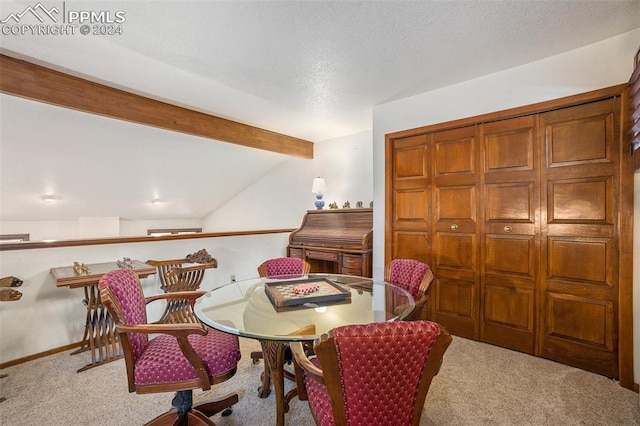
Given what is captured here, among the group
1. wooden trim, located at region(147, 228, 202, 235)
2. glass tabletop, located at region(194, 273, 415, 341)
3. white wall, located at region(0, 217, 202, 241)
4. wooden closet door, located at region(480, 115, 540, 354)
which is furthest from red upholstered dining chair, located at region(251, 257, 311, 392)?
wooden trim, located at region(147, 228, 202, 235)

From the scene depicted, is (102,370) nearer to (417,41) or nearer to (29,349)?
(29,349)

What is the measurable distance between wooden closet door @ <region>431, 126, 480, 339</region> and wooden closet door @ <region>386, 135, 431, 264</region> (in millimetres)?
101

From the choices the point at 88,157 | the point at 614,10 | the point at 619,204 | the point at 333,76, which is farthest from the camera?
the point at 88,157

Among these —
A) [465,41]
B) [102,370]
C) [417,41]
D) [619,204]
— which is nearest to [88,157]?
[102,370]

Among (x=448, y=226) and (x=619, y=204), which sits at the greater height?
(x=619, y=204)

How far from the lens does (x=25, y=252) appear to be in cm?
244

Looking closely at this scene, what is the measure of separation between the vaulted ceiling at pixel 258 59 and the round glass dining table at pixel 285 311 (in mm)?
1857

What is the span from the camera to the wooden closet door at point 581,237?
218 cm

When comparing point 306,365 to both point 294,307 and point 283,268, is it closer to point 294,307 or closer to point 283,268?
point 294,307

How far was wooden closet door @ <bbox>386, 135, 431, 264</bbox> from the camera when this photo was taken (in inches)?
124

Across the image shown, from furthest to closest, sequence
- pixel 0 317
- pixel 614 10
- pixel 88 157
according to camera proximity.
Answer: pixel 88 157
pixel 0 317
pixel 614 10

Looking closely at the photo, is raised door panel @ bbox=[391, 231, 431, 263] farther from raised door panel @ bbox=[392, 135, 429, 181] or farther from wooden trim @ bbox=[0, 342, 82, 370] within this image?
wooden trim @ bbox=[0, 342, 82, 370]

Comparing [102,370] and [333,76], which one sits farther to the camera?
[333,76]

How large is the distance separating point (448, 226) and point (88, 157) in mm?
4815
